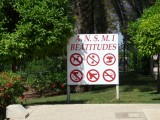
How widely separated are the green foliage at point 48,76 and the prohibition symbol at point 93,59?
18.7 ft

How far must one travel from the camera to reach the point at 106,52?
12.8 m

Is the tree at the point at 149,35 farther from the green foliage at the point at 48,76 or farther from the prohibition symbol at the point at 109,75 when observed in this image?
the green foliage at the point at 48,76

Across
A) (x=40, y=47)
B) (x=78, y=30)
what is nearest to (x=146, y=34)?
(x=40, y=47)

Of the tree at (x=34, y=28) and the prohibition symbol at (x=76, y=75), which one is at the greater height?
the tree at (x=34, y=28)

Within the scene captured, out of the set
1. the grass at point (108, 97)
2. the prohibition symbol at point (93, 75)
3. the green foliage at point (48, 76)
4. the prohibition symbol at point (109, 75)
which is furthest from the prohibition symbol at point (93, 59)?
the green foliage at point (48, 76)

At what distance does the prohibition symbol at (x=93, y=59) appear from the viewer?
12787 mm

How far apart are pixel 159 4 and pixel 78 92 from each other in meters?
7.03

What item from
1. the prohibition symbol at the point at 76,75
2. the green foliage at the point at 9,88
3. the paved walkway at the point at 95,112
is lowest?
the paved walkway at the point at 95,112

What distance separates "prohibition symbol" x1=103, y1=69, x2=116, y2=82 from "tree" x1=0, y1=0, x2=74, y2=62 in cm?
169

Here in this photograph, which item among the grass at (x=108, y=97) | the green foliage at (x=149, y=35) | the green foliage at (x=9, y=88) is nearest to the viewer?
the green foliage at (x=9, y=88)

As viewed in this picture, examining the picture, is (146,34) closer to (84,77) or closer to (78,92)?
(84,77)

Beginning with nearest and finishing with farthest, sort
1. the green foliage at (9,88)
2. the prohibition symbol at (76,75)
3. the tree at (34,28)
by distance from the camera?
1. the green foliage at (9,88)
2. the tree at (34,28)
3. the prohibition symbol at (76,75)

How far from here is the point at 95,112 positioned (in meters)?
10.2

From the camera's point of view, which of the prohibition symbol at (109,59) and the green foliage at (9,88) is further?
the prohibition symbol at (109,59)
